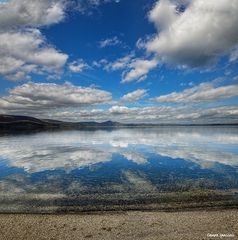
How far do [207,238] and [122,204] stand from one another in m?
7.62

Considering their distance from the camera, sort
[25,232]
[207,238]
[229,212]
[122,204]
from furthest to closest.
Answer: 1. [122,204]
2. [229,212]
3. [25,232]
4. [207,238]

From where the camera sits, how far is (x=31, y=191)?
24297mm

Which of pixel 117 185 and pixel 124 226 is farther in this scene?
pixel 117 185

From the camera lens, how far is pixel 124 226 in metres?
15.3

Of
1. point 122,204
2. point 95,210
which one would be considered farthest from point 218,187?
point 95,210

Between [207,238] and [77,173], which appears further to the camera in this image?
[77,173]

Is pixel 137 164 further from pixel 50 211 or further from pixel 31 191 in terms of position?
pixel 50 211

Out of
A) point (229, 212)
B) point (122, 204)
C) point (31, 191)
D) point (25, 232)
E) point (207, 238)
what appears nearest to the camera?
point (207, 238)

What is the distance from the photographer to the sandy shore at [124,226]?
14016 millimetres

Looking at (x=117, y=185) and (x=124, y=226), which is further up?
(x=117, y=185)

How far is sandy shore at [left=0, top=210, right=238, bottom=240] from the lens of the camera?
46.0ft

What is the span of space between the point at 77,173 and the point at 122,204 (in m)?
13.4

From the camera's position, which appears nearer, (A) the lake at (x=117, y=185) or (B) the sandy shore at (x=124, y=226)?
(B) the sandy shore at (x=124, y=226)

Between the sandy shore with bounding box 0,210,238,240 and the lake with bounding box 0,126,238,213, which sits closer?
the sandy shore with bounding box 0,210,238,240
